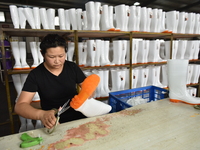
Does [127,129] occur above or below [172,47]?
below

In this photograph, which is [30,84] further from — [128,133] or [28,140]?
[128,133]

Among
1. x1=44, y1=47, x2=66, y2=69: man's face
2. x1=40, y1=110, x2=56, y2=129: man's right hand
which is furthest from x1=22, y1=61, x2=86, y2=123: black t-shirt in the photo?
x1=40, y1=110, x2=56, y2=129: man's right hand

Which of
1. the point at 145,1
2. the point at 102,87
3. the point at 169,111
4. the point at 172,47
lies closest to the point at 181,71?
the point at 169,111

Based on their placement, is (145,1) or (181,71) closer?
(181,71)

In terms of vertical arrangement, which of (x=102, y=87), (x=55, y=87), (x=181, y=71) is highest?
(x=181, y=71)

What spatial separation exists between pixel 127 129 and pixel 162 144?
0.21m

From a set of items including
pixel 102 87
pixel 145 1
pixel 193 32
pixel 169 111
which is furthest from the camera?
pixel 145 1

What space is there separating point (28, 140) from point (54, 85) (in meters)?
0.54

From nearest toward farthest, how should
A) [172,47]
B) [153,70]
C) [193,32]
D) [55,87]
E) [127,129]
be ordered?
[127,129] < [55,87] < [153,70] < [172,47] < [193,32]

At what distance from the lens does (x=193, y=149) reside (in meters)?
0.71

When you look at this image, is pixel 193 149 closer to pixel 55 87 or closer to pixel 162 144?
pixel 162 144

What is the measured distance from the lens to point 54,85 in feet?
4.10

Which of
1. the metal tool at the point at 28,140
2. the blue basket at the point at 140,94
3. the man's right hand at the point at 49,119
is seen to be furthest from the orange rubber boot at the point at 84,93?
the blue basket at the point at 140,94

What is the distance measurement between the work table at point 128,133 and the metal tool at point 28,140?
0.07 ft
